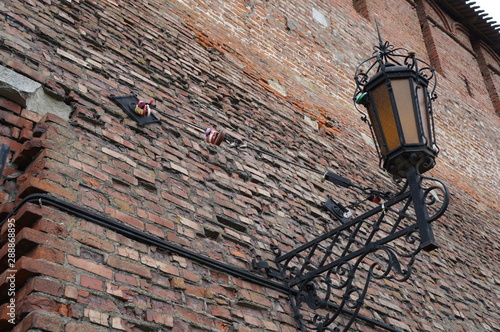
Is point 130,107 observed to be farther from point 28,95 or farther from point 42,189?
point 42,189

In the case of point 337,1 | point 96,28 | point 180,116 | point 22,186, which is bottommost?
point 22,186

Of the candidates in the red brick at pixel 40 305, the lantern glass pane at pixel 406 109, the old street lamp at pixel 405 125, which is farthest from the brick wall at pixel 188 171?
the lantern glass pane at pixel 406 109

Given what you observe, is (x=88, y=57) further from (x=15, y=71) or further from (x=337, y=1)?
(x=337, y=1)

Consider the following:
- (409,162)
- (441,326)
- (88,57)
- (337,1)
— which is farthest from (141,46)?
(337,1)

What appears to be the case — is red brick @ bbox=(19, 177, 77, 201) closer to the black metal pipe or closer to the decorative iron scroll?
the black metal pipe

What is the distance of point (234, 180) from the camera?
3.60m

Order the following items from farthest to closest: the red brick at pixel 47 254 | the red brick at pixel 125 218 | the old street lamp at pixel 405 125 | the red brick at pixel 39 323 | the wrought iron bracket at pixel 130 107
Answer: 1. the wrought iron bracket at pixel 130 107
2. the old street lamp at pixel 405 125
3. the red brick at pixel 125 218
4. the red brick at pixel 47 254
5. the red brick at pixel 39 323

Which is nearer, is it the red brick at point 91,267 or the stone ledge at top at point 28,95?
the red brick at point 91,267

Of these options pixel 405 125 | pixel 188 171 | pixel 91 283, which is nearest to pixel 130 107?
pixel 188 171

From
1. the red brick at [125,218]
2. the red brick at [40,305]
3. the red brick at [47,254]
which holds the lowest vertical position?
the red brick at [40,305]

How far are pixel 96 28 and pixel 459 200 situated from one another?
197 inches

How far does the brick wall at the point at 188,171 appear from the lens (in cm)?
229

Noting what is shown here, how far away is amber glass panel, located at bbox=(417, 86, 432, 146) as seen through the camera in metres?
2.75

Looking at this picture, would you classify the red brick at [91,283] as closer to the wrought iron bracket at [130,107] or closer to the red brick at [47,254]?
the red brick at [47,254]
